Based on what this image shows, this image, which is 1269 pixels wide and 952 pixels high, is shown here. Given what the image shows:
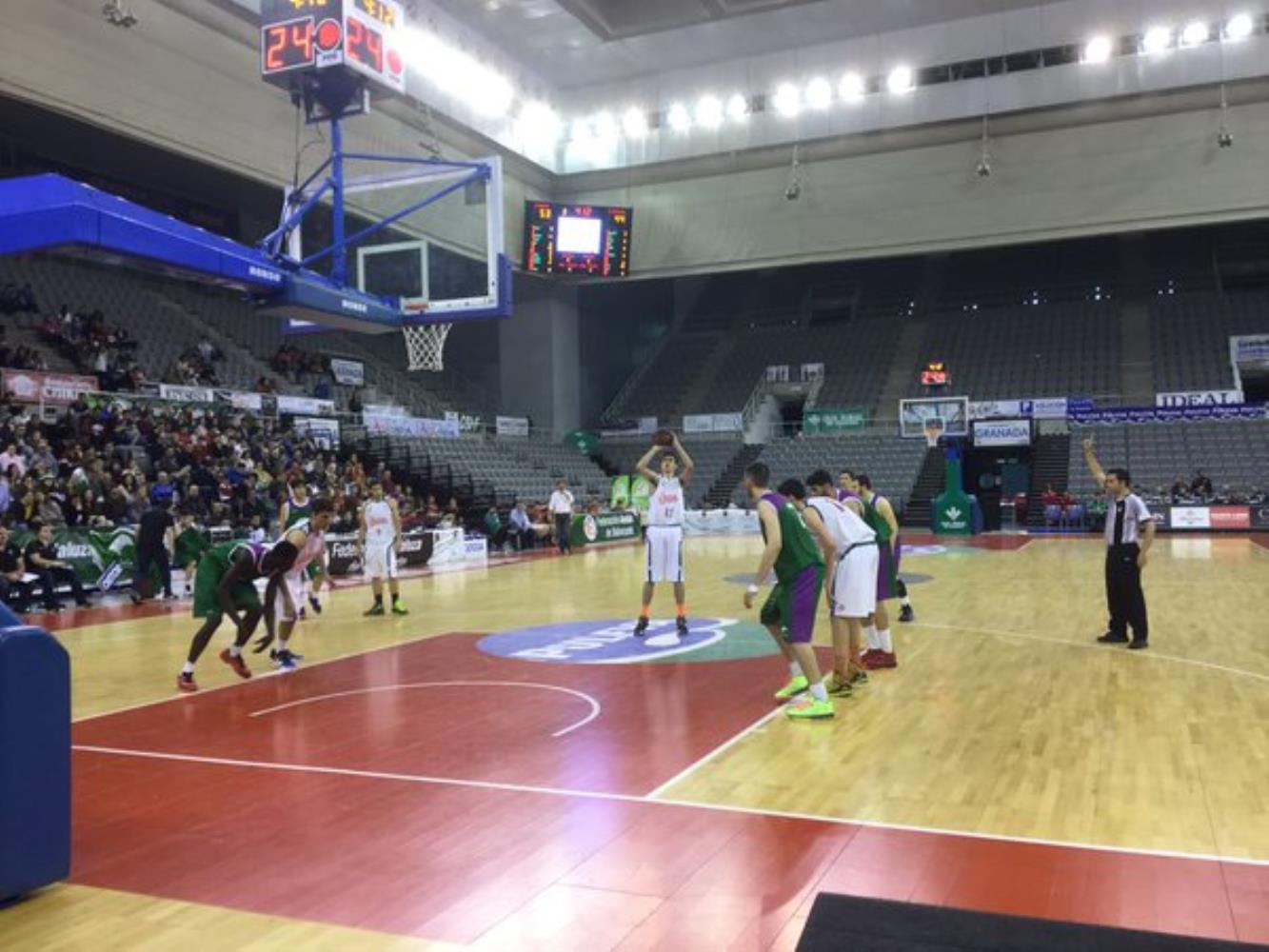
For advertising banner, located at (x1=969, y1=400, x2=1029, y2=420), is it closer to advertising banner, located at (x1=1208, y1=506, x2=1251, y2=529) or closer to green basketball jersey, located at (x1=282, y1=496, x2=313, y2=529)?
advertising banner, located at (x1=1208, y1=506, x2=1251, y2=529)

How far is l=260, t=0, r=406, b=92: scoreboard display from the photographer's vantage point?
9523mm

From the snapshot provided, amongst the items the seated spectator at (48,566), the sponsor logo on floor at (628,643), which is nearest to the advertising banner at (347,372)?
the seated spectator at (48,566)

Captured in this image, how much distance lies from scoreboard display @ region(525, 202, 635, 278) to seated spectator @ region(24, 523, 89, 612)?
1944 cm

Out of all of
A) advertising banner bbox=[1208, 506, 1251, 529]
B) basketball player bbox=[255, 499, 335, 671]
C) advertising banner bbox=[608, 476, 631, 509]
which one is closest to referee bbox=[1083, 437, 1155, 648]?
basketball player bbox=[255, 499, 335, 671]

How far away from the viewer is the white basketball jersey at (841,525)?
7.45m

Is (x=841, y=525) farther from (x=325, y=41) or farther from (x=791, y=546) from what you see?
(x=325, y=41)

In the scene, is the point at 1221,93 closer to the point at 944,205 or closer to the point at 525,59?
the point at 944,205

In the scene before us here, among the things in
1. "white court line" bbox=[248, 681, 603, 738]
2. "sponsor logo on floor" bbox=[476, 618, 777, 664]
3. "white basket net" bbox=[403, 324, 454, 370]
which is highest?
"white basket net" bbox=[403, 324, 454, 370]

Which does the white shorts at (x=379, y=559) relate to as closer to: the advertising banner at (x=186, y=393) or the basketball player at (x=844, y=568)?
the basketball player at (x=844, y=568)

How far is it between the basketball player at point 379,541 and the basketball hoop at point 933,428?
68.2ft

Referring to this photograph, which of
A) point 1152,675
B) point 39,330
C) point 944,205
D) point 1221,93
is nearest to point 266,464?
point 39,330

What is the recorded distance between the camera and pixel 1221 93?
27.4 meters

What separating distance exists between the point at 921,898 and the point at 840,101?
30.1m

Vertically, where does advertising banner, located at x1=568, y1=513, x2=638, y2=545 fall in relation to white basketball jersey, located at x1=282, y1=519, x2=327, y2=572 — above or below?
below
